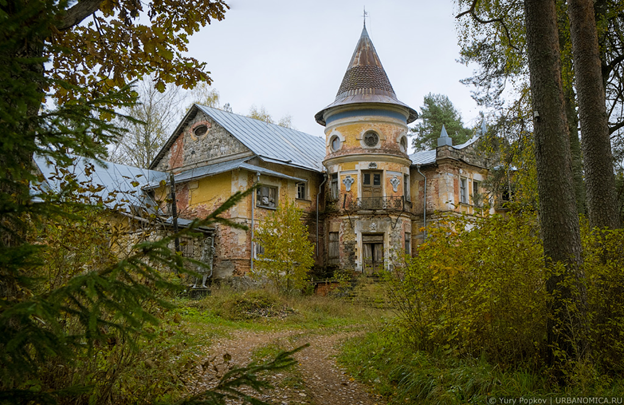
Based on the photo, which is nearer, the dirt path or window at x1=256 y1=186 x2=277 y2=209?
the dirt path

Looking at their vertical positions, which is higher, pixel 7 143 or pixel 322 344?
pixel 7 143

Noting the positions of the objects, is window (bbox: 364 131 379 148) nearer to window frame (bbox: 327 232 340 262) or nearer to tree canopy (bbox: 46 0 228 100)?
window frame (bbox: 327 232 340 262)

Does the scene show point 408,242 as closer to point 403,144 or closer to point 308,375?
point 403,144

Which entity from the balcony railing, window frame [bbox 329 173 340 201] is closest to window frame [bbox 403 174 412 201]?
the balcony railing

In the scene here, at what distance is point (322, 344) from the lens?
9.95 metres

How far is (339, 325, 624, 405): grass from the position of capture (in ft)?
15.5

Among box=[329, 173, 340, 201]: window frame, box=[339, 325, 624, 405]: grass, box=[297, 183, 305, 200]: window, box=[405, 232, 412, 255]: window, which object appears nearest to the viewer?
box=[339, 325, 624, 405]: grass

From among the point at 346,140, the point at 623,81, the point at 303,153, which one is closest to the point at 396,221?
the point at 346,140

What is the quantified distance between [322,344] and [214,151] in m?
15.7

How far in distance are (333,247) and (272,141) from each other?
21.0 ft

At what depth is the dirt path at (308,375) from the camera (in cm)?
579

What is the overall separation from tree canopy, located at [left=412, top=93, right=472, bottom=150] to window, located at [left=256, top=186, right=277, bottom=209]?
23937 mm

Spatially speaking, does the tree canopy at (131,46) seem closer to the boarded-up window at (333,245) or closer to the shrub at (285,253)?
the shrub at (285,253)

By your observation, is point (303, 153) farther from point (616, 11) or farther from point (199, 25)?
point (199, 25)
